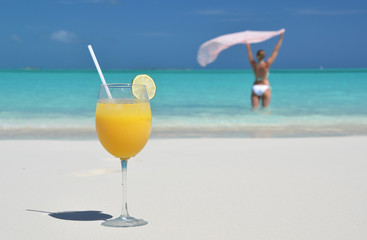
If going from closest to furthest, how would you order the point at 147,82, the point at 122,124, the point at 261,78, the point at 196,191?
the point at 122,124, the point at 147,82, the point at 196,191, the point at 261,78

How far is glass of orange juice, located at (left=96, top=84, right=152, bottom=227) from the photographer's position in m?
2.46

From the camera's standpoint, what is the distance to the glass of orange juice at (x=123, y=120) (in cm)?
246

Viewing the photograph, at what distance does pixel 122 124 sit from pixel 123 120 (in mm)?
19

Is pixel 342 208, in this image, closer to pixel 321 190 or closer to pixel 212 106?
pixel 321 190

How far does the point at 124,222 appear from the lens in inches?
102

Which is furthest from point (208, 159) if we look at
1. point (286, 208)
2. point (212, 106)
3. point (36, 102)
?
point (36, 102)

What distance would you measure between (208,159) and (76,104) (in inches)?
444

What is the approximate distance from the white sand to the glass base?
42 millimetres

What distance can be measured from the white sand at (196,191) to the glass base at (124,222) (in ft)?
0.14

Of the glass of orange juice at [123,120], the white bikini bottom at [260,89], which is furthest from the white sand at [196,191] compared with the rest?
the white bikini bottom at [260,89]

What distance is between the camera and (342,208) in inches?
116
